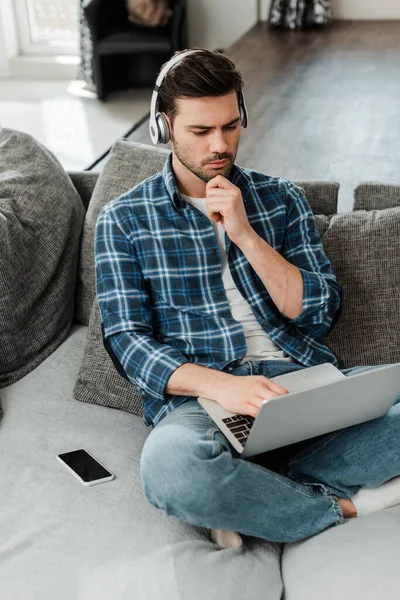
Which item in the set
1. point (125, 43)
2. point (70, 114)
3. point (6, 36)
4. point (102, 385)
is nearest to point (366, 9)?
point (125, 43)

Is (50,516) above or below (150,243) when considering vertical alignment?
below

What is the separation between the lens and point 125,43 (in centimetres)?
511

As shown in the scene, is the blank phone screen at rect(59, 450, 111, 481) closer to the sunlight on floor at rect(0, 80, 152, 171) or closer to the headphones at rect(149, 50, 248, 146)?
the headphones at rect(149, 50, 248, 146)

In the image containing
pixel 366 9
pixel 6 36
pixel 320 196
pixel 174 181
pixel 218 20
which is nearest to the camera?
pixel 174 181

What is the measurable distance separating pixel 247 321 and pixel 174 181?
0.32 meters

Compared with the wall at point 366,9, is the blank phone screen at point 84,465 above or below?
above

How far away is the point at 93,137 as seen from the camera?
4.68m

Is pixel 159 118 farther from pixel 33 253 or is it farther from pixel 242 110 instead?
pixel 33 253

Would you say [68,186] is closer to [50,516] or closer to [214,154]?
[214,154]

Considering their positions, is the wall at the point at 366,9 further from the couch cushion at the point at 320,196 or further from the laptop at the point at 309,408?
the laptop at the point at 309,408

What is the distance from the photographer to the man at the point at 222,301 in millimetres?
1420

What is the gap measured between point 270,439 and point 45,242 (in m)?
0.79

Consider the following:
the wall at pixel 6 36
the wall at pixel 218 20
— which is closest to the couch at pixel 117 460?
the wall at pixel 218 20

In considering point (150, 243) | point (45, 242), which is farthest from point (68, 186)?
point (150, 243)
